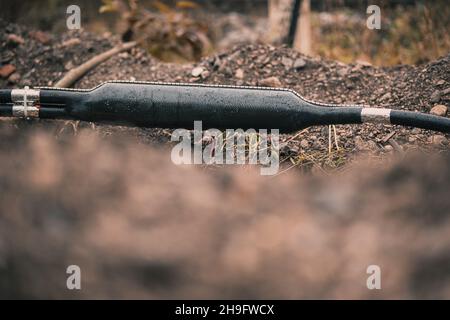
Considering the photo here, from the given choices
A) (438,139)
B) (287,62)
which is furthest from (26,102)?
(438,139)

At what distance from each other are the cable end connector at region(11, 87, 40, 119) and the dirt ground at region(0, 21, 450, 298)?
103mm

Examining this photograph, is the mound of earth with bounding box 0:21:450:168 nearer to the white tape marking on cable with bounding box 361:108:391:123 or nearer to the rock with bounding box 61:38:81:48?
the rock with bounding box 61:38:81:48

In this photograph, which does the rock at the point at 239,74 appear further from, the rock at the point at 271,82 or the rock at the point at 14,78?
the rock at the point at 14,78

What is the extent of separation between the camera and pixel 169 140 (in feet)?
10.1

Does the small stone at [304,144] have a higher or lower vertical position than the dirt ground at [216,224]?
higher

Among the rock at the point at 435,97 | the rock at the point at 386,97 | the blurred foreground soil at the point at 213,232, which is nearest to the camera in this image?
the blurred foreground soil at the point at 213,232

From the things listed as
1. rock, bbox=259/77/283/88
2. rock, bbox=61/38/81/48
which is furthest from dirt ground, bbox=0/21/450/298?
rock, bbox=61/38/81/48

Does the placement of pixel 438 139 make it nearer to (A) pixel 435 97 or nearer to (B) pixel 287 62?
(A) pixel 435 97

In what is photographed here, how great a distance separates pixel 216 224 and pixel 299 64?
1.59 m

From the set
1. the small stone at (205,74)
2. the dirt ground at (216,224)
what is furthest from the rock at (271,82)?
the dirt ground at (216,224)

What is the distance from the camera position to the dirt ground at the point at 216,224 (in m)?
1.94

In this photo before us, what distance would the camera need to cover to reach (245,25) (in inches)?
232

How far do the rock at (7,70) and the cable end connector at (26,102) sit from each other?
2.66 ft

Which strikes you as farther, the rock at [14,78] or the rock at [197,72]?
the rock at [14,78]
